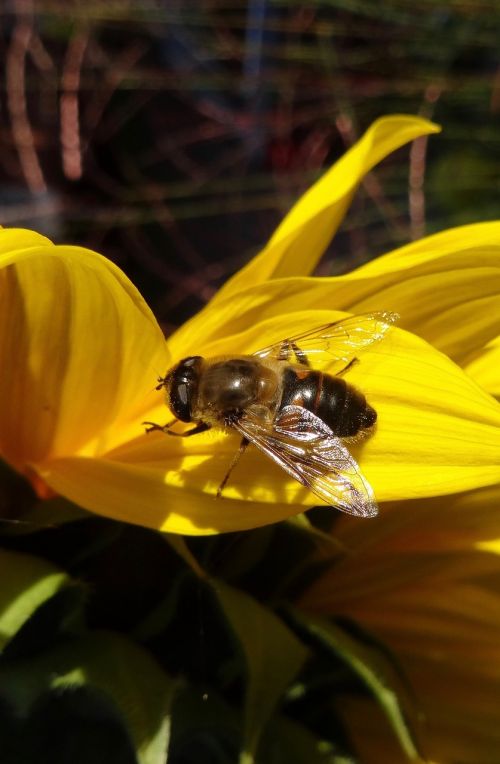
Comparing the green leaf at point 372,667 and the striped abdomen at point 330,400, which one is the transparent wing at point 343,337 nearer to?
the striped abdomen at point 330,400

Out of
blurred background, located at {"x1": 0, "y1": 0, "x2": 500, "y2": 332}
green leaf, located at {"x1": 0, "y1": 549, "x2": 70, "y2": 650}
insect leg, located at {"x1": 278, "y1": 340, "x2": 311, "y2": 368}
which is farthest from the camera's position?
blurred background, located at {"x1": 0, "y1": 0, "x2": 500, "y2": 332}

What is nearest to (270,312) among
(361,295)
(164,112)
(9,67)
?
(361,295)

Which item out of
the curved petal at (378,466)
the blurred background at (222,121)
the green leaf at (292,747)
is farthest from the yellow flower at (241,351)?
the blurred background at (222,121)

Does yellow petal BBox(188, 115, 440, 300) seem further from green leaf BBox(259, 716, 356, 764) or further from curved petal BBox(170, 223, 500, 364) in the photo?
green leaf BBox(259, 716, 356, 764)

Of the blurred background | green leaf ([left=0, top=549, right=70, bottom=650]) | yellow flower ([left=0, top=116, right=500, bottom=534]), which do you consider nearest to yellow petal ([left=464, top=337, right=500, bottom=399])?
yellow flower ([left=0, top=116, right=500, bottom=534])

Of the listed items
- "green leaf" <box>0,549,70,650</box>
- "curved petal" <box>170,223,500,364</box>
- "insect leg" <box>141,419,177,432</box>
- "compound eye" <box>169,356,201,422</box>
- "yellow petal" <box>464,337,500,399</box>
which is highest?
"curved petal" <box>170,223,500,364</box>

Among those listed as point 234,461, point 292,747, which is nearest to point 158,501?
point 234,461
